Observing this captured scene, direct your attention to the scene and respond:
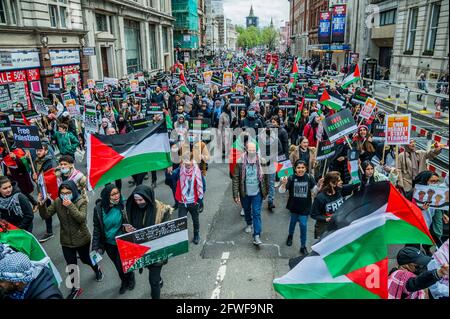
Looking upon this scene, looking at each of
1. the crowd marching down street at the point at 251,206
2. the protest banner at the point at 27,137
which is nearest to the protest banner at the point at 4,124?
the crowd marching down street at the point at 251,206

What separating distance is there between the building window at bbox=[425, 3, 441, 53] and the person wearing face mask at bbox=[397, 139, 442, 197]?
23499 mm

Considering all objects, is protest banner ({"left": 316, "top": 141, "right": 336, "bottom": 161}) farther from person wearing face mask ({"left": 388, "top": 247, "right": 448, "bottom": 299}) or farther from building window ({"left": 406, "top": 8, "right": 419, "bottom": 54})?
building window ({"left": 406, "top": 8, "right": 419, "bottom": 54})

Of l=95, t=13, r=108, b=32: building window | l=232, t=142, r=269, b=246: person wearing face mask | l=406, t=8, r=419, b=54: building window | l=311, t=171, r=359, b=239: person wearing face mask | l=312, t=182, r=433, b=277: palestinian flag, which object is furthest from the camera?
l=406, t=8, r=419, b=54: building window

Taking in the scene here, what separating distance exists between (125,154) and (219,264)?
2.43 metres

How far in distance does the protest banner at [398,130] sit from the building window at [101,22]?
89.2 feet

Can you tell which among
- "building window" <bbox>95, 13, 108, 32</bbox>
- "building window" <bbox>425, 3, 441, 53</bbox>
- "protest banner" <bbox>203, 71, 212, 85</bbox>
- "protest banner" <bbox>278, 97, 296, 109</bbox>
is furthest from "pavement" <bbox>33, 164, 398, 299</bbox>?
"building window" <bbox>425, 3, 441, 53</bbox>

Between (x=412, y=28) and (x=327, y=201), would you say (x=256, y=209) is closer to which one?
(x=327, y=201)

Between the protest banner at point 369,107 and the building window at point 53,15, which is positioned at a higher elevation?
the building window at point 53,15

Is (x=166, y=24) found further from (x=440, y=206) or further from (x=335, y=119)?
(x=440, y=206)

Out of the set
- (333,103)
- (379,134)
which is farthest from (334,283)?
(333,103)

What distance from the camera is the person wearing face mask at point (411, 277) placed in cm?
310

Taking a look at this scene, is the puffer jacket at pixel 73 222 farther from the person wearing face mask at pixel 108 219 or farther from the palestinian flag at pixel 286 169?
the palestinian flag at pixel 286 169

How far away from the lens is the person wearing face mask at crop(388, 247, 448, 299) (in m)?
3.10
